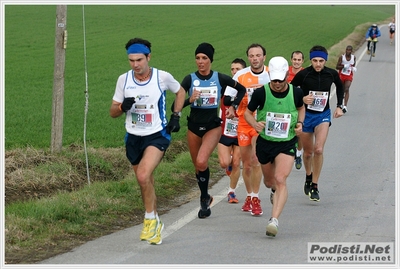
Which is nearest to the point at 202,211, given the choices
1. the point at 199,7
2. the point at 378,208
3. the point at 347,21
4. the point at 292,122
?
the point at 292,122

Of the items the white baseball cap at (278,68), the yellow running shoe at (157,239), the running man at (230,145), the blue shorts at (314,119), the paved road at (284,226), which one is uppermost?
the white baseball cap at (278,68)

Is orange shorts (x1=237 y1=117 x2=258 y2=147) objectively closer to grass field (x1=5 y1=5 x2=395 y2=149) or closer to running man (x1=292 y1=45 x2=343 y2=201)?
running man (x1=292 y1=45 x2=343 y2=201)

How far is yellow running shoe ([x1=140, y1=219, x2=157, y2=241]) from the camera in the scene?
28.1ft

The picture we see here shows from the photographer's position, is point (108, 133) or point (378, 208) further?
point (108, 133)

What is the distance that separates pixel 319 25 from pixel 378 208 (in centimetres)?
5242

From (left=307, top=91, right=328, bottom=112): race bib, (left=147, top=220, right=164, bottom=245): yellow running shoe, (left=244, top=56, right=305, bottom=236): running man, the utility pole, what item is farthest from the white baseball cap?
the utility pole

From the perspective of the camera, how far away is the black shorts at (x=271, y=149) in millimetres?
9570

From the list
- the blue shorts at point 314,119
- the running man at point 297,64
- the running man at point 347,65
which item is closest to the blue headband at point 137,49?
the blue shorts at point 314,119

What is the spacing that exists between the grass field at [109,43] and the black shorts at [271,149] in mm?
3981

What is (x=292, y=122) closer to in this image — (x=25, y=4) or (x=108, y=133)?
(x=108, y=133)

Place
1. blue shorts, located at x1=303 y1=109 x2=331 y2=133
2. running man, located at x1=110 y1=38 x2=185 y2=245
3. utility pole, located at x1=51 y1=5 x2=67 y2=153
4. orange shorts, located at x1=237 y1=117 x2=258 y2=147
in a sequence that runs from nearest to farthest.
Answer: running man, located at x1=110 y1=38 x2=185 y2=245
orange shorts, located at x1=237 y1=117 x2=258 y2=147
blue shorts, located at x1=303 y1=109 x2=331 y2=133
utility pole, located at x1=51 y1=5 x2=67 y2=153

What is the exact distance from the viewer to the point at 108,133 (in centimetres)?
1708

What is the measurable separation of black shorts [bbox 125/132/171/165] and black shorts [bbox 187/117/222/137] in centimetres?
120
